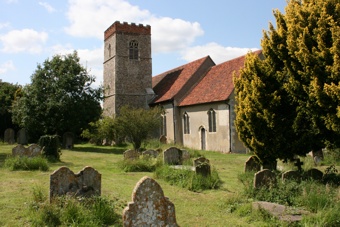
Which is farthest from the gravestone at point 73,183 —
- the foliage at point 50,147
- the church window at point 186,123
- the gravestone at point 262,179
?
the church window at point 186,123

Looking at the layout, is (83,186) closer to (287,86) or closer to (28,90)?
(287,86)

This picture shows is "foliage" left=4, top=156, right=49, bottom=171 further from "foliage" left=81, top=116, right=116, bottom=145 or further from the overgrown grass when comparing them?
"foliage" left=81, top=116, right=116, bottom=145

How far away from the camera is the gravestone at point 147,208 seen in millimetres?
5262

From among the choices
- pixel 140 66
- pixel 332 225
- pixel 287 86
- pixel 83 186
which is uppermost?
pixel 140 66

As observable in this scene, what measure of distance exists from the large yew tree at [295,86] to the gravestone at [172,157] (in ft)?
10.9

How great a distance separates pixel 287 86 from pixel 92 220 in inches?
265

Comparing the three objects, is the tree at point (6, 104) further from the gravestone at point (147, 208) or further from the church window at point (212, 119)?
the gravestone at point (147, 208)

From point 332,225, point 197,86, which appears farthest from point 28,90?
point 332,225

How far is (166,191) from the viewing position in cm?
955

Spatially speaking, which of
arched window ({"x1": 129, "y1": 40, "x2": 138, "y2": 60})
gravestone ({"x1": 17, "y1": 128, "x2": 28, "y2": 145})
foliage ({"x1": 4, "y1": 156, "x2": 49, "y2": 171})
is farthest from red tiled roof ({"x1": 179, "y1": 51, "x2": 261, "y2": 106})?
foliage ({"x1": 4, "y1": 156, "x2": 49, "y2": 171})

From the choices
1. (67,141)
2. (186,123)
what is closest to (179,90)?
(186,123)

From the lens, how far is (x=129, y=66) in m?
32.7

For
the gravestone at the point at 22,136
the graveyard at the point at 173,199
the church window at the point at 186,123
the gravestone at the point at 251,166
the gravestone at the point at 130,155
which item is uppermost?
the church window at the point at 186,123

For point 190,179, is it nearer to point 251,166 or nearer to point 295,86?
point 251,166
